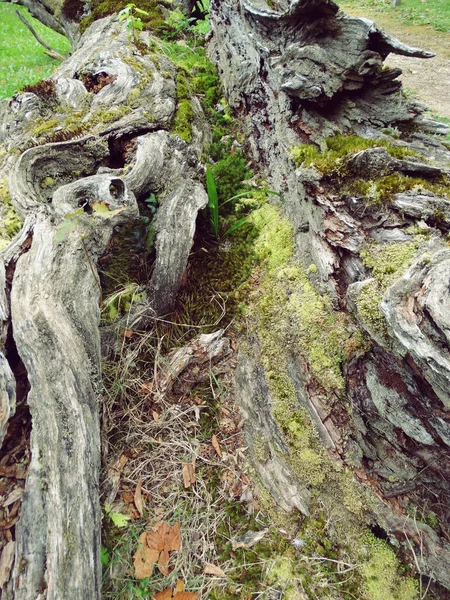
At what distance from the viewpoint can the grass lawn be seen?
14.9 meters

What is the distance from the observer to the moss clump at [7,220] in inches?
108

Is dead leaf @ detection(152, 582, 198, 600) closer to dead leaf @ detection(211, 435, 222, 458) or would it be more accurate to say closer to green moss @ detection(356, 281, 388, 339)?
dead leaf @ detection(211, 435, 222, 458)

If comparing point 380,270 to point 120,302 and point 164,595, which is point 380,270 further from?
point 164,595

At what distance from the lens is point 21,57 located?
11.8 m

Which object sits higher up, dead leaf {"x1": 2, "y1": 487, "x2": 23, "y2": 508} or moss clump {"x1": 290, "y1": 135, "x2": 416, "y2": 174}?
moss clump {"x1": 290, "y1": 135, "x2": 416, "y2": 174}

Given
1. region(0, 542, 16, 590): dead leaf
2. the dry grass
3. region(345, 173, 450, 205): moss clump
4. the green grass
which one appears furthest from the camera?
the green grass

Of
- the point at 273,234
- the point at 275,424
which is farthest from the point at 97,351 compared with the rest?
the point at 273,234

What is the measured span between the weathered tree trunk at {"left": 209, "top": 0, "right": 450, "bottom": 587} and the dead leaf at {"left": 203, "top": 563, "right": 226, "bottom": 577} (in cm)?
52

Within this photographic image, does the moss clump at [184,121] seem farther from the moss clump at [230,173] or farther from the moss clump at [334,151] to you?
the moss clump at [334,151]

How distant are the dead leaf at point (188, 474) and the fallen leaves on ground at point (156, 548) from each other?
23 cm

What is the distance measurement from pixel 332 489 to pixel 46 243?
232 centimetres

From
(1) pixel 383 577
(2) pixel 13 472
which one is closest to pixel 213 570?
(1) pixel 383 577

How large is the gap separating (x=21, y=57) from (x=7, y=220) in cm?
1217

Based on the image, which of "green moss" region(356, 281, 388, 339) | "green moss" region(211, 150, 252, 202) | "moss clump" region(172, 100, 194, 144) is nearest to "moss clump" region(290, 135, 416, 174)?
"green moss" region(211, 150, 252, 202)
